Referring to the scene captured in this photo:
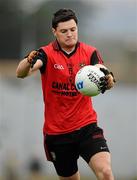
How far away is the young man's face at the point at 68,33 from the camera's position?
1177 cm

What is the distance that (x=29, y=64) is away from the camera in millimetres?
11391

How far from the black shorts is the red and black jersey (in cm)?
9

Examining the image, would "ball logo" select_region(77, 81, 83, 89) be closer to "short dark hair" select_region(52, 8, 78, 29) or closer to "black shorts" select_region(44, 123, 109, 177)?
"black shorts" select_region(44, 123, 109, 177)

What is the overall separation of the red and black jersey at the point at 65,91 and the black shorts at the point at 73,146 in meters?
0.09

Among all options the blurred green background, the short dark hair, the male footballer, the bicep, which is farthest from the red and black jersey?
the blurred green background

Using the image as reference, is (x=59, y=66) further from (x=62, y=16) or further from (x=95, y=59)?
(x=62, y=16)

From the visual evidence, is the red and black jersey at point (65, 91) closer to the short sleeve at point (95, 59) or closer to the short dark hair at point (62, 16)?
the short sleeve at point (95, 59)

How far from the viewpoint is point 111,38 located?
28750mm

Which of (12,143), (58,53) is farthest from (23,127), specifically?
(58,53)

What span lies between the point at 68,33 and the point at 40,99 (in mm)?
13901

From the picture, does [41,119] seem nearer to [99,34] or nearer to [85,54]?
[99,34]

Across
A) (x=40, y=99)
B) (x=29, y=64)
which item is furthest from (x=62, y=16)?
(x=40, y=99)

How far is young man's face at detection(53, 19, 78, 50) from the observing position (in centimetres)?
1177

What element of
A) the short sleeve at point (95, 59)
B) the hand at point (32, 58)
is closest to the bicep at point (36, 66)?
the hand at point (32, 58)
